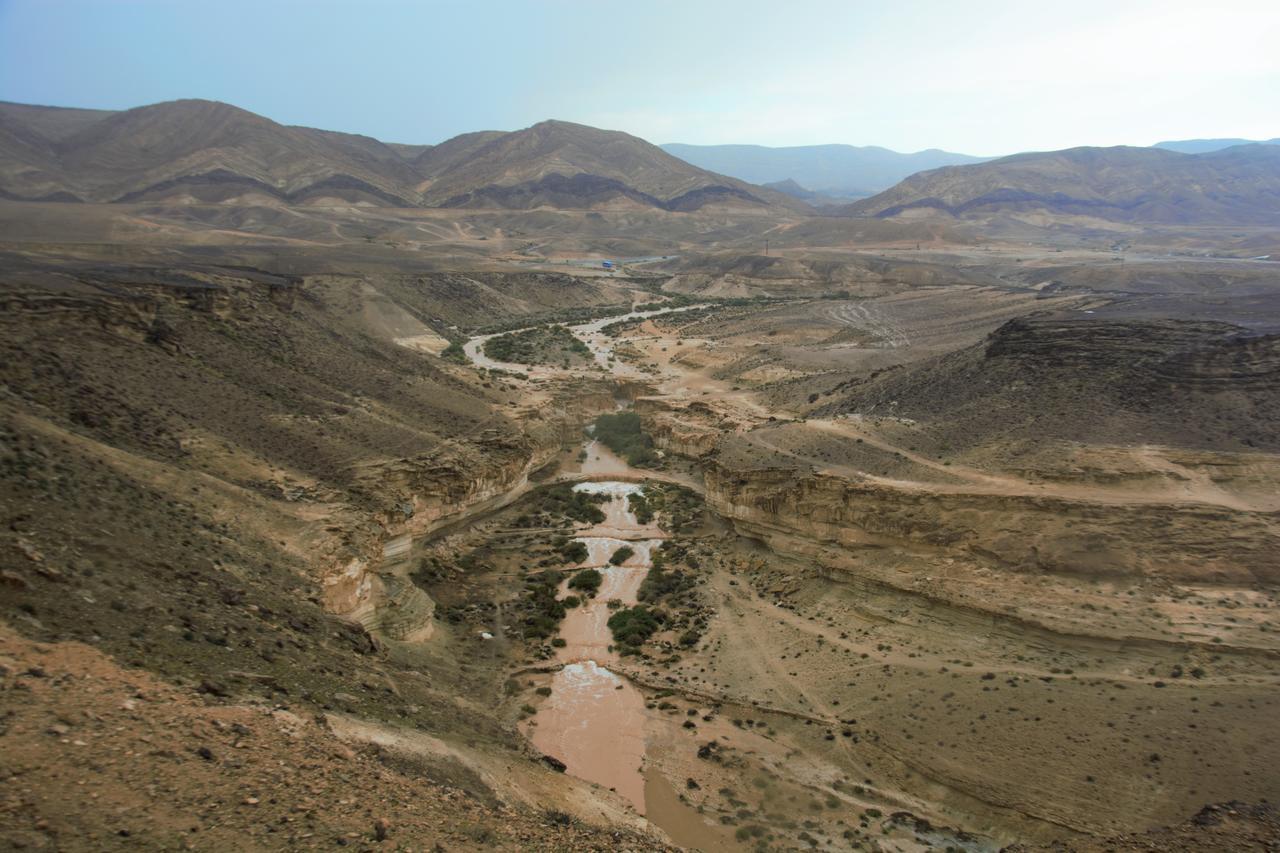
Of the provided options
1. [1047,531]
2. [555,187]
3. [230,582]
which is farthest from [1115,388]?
[555,187]

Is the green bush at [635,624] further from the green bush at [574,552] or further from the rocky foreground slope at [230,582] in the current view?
the rocky foreground slope at [230,582]

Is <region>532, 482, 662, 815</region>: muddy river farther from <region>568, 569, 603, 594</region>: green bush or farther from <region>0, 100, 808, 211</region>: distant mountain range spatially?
<region>0, 100, 808, 211</region>: distant mountain range

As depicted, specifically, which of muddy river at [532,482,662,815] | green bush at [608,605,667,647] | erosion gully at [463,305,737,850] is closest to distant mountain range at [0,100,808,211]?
erosion gully at [463,305,737,850]

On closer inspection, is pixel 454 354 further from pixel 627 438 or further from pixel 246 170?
pixel 246 170

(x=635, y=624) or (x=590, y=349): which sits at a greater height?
(x=590, y=349)

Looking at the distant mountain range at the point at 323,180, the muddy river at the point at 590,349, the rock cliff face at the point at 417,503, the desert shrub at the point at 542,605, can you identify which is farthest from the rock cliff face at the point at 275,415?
the distant mountain range at the point at 323,180

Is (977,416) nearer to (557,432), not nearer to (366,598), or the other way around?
(557,432)

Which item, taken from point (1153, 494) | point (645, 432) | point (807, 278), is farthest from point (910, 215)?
point (1153, 494)
